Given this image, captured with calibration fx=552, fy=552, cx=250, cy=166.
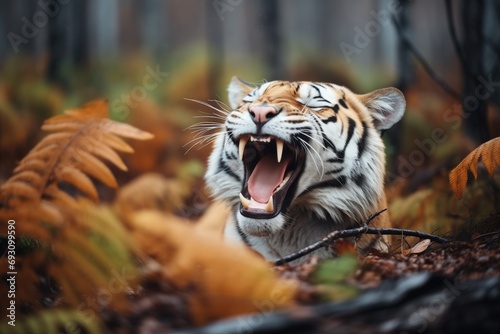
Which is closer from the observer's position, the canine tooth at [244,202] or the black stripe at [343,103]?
the canine tooth at [244,202]

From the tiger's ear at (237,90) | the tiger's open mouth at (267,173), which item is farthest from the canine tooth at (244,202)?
the tiger's ear at (237,90)

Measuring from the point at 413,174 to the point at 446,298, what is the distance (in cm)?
428

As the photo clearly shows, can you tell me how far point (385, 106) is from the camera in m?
4.13

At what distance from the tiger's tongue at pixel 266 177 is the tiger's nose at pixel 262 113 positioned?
1.21 feet

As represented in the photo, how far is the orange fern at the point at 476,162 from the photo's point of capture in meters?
3.49

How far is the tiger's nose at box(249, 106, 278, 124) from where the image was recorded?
3.52 metres

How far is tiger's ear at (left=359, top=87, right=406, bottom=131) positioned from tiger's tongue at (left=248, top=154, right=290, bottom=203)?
2.87 ft

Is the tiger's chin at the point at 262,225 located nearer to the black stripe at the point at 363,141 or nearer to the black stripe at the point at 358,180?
the black stripe at the point at 358,180

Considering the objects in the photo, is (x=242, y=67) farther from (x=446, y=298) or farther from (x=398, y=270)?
(x=446, y=298)

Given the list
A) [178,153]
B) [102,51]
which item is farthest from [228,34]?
[178,153]

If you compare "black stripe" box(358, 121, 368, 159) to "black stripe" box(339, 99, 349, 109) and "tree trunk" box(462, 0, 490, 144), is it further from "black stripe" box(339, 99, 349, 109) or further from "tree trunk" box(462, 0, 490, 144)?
"tree trunk" box(462, 0, 490, 144)

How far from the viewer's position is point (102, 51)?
940 centimetres

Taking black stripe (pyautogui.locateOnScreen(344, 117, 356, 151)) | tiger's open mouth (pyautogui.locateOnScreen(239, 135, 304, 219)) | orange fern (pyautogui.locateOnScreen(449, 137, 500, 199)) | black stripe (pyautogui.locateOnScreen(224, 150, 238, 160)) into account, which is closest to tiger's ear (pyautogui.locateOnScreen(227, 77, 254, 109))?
black stripe (pyautogui.locateOnScreen(224, 150, 238, 160))

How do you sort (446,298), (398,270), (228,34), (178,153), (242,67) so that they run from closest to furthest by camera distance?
1. (446,298)
2. (398,270)
3. (178,153)
4. (242,67)
5. (228,34)
